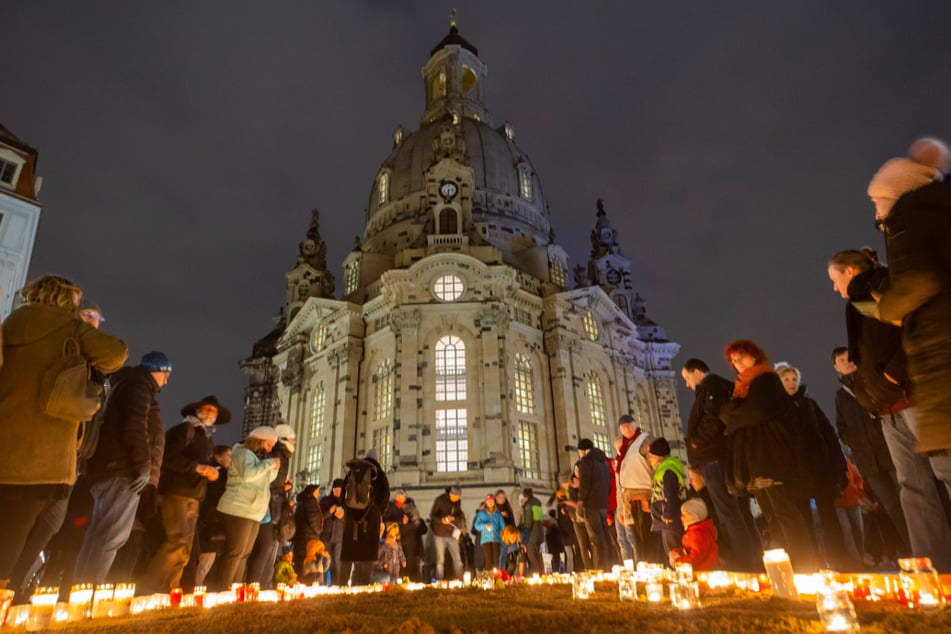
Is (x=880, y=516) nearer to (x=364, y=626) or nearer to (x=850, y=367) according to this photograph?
(x=850, y=367)

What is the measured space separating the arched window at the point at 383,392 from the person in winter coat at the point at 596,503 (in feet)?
75.5

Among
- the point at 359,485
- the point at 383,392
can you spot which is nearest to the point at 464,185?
the point at 383,392

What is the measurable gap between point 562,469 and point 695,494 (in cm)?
2565

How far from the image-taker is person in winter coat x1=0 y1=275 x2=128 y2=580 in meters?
4.12

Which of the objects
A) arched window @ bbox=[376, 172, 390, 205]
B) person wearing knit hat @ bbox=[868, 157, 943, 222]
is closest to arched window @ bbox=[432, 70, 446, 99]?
arched window @ bbox=[376, 172, 390, 205]

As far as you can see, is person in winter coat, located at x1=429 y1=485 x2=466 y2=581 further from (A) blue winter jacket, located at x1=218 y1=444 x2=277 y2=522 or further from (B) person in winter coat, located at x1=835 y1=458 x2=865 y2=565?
(B) person in winter coat, located at x1=835 y1=458 x2=865 y2=565

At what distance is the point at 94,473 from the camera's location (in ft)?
19.0

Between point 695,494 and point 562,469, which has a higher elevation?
point 562,469

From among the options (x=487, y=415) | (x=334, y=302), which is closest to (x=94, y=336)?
(x=487, y=415)

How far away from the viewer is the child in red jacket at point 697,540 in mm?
6551

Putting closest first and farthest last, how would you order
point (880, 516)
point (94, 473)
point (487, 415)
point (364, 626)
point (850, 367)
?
point (364, 626) < point (94, 473) < point (850, 367) < point (880, 516) < point (487, 415)

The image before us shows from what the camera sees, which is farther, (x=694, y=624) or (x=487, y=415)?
(x=487, y=415)

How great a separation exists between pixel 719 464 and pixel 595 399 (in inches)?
1243

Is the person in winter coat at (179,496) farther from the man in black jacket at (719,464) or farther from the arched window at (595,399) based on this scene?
the arched window at (595,399)
